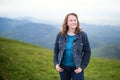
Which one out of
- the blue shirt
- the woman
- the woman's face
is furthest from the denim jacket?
the woman's face

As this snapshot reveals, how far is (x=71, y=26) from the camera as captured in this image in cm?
A: 810

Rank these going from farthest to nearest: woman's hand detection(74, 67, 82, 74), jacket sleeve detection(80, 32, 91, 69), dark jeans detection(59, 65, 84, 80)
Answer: jacket sleeve detection(80, 32, 91, 69)
dark jeans detection(59, 65, 84, 80)
woman's hand detection(74, 67, 82, 74)

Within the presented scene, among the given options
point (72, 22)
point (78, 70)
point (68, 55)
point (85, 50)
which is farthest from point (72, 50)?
point (72, 22)

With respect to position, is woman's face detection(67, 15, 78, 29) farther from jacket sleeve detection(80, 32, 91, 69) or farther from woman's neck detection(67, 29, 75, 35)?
jacket sleeve detection(80, 32, 91, 69)

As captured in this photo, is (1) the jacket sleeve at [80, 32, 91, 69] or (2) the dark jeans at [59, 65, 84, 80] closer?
(2) the dark jeans at [59, 65, 84, 80]

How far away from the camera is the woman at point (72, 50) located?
796cm

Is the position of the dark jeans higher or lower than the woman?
lower

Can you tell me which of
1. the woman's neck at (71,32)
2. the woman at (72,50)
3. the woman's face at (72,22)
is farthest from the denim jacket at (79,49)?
the woman's face at (72,22)

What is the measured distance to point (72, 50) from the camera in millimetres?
7945

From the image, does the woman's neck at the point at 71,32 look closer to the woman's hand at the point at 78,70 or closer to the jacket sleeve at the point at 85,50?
the jacket sleeve at the point at 85,50

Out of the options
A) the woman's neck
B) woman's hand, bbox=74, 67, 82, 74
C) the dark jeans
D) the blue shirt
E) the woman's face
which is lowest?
the dark jeans

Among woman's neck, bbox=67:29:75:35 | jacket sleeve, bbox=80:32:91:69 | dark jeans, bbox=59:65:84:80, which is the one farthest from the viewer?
woman's neck, bbox=67:29:75:35

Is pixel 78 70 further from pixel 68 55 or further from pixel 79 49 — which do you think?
pixel 79 49

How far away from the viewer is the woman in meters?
7.96
